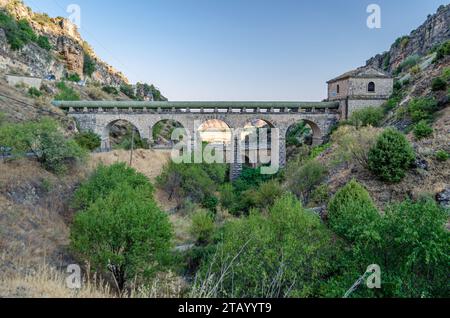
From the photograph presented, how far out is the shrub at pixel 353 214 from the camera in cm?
936

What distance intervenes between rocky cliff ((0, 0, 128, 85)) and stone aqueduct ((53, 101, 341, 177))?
1580cm

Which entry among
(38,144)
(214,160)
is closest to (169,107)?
(214,160)

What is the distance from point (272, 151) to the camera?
34.9 meters

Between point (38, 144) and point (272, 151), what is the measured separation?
876 inches

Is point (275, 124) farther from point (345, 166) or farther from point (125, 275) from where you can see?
point (125, 275)

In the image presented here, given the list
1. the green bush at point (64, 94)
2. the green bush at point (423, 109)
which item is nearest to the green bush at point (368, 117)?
the green bush at point (423, 109)

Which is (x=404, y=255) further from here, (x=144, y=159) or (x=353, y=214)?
(x=144, y=159)

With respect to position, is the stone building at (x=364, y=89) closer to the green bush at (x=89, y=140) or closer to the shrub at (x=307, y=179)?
the shrub at (x=307, y=179)

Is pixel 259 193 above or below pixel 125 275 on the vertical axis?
above

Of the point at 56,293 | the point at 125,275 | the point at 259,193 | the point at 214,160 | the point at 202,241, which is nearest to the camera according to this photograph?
the point at 56,293

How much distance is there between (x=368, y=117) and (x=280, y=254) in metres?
21.4

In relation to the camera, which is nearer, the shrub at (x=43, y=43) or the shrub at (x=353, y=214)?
the shrub at (x=353, y=214)

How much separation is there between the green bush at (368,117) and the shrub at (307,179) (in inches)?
384

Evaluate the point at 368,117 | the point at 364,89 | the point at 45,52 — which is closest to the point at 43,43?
the point at 45,52
